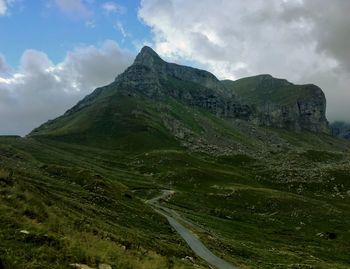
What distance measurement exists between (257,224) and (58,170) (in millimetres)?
69497

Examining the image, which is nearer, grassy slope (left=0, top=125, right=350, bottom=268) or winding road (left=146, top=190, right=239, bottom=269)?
grassy slope (left=0, top=125, right=350, bottom=268)

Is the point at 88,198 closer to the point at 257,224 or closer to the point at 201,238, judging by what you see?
the point at 201,238

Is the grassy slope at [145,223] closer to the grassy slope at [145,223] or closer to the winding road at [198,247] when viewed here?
the grassy slope at [145,223]

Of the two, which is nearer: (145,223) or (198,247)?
(198,247)

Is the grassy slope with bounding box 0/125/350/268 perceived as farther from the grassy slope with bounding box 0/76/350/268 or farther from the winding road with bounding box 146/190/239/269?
the winding road with bounding box 146/190/239/269

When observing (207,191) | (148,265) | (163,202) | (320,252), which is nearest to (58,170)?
(163,202)

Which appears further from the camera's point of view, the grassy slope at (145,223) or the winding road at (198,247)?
the winding road at (198,247)

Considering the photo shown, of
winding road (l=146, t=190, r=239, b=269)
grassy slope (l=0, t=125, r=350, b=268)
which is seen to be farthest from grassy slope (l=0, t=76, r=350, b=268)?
winding road (l=146, t=190, r=239, b=269)

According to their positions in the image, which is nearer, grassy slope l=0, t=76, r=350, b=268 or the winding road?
grassy slope l=0, t=76, r=350, b=268

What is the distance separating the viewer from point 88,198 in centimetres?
8775

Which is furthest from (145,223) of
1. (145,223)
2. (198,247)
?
(198,247)

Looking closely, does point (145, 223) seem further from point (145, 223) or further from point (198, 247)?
point (198, 247)

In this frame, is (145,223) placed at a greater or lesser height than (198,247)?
greater

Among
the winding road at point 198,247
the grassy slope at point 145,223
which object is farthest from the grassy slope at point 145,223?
the winding road at point 198,247
